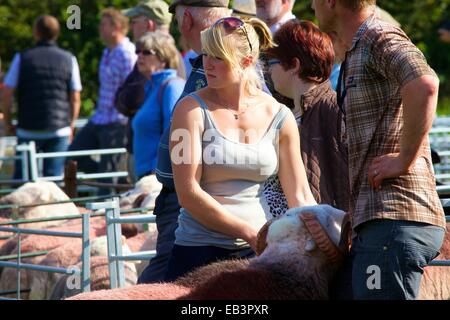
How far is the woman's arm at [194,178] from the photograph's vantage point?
4.18 m

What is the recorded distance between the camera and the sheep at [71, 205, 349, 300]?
3613 millimetres

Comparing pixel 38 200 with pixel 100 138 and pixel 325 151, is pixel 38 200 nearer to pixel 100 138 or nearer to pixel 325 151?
pixel 100 138

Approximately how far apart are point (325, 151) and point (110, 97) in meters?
6.31

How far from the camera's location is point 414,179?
12.0 feet

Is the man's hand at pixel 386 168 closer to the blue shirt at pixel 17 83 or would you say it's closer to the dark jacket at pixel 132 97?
the dark jacket at pixel 132 97

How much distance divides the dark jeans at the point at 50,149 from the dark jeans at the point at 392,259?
7.78 meters

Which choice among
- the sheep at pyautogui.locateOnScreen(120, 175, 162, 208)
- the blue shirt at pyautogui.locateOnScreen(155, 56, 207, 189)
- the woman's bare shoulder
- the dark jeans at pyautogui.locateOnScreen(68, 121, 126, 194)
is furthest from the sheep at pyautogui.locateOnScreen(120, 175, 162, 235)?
the woman's bare shoulder

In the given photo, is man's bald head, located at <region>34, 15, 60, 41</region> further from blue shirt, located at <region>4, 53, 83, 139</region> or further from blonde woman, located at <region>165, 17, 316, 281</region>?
blonde woman, located at <region>165, 17, 316, 281</region>

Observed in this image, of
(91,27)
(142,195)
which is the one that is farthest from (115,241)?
(91,27)

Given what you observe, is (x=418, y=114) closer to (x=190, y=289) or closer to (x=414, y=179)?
(x=414, y=179)
